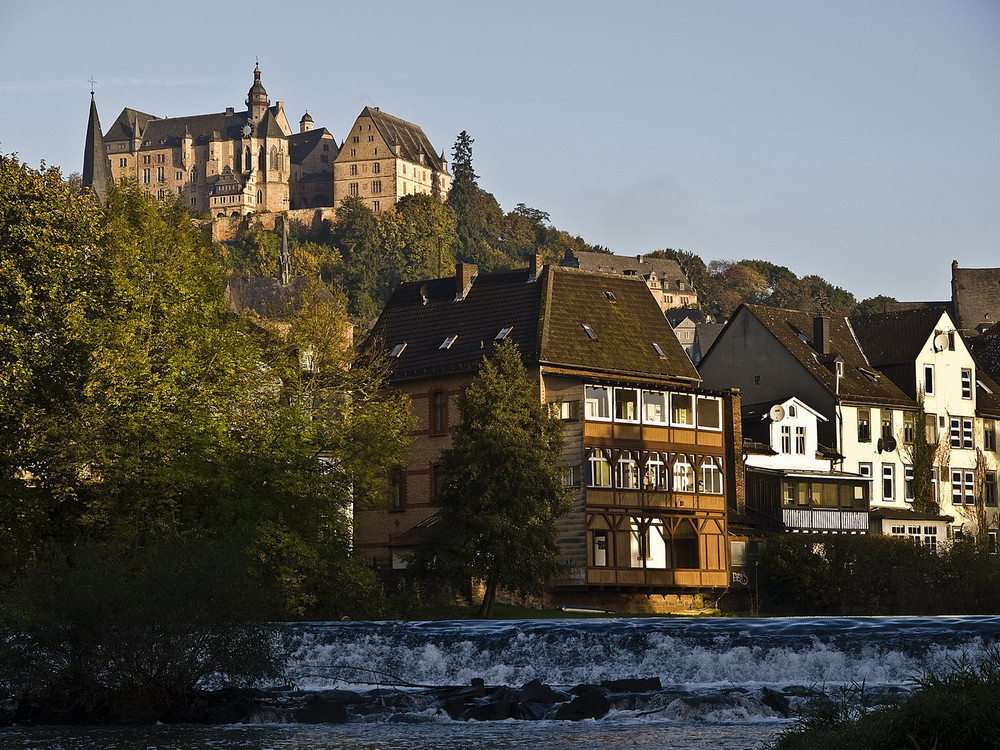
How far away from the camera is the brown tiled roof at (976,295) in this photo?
410ft

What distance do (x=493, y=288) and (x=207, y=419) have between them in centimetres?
2714

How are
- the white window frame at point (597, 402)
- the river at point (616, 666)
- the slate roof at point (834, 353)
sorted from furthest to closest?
the slate roof at point (834, 353) < the white window frame at point (597, 402) < the river at point (616, 666)

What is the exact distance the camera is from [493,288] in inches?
2712

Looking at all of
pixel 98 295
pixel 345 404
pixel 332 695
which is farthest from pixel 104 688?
pixel 345 404

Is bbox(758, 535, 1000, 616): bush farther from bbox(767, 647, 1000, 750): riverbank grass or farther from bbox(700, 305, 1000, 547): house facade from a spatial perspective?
bbox(767, 647, 1000, 750): riverbank grass

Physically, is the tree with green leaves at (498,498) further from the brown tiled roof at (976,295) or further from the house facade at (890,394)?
the brown tiled roof at (976,295)

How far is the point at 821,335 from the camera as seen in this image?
8006 cm

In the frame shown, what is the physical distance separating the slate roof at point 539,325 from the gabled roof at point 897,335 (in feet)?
55.1

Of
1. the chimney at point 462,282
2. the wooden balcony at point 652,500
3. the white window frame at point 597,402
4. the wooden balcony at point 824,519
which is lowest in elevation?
the wooden balcony at point 824,519

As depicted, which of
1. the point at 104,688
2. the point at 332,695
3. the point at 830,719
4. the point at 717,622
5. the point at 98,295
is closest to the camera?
the point at 830,719

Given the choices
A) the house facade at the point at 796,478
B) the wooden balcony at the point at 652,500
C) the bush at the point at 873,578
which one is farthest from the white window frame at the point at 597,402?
the house facade at the point at 796,478

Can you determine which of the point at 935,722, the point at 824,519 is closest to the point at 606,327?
the point at 824,519

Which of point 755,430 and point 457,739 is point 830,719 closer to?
point 457,739

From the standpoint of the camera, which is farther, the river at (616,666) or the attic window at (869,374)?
the attic window at (869,374)
